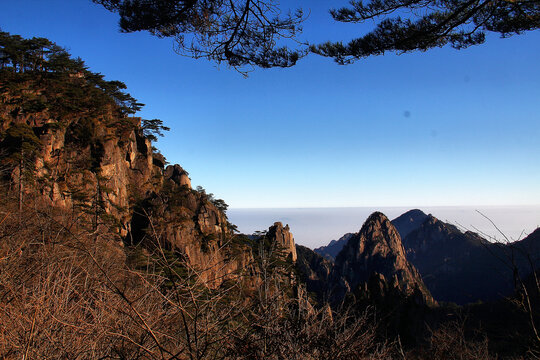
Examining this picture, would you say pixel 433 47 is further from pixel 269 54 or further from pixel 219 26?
pixel 219 26

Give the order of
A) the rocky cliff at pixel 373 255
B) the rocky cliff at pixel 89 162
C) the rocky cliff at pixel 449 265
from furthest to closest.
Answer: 1. the rocky cliff at pixel 373 255
2. the rocky cliff at pixel 449 265
3. the rocky cliff at pixel 89 162

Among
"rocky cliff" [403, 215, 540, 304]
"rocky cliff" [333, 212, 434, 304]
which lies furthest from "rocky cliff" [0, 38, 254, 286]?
"rocky cliff" [333, 212, 434, 304]

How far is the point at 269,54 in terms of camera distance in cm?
677

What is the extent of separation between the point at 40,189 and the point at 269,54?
64.8ft

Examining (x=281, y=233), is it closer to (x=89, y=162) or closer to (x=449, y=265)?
(x=89, y=162)

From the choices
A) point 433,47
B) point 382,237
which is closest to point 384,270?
point 382,237

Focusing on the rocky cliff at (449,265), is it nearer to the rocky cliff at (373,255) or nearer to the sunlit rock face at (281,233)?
the rocky cliff at (373,255)

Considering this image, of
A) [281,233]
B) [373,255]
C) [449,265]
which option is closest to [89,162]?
[281,233]

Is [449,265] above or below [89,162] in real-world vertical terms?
below

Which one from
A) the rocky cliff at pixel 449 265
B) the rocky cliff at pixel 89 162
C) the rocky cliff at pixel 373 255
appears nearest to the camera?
the rocky cliff at pixel 89 162

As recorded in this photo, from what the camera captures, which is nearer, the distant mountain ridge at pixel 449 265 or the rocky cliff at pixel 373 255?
the distant mountain ridge at pixel 449 265

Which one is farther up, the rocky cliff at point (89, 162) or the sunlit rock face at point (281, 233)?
the rocky cliff at point (89, 162)

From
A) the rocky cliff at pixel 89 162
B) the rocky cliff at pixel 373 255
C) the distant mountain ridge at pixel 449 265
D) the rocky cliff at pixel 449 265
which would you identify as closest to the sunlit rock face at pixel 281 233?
the rocky cliff at pixel 89 162

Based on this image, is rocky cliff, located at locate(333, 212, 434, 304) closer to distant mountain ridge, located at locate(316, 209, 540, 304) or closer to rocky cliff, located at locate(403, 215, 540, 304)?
distant mountain ridge, located at locate(316, 209, 540, 304)
